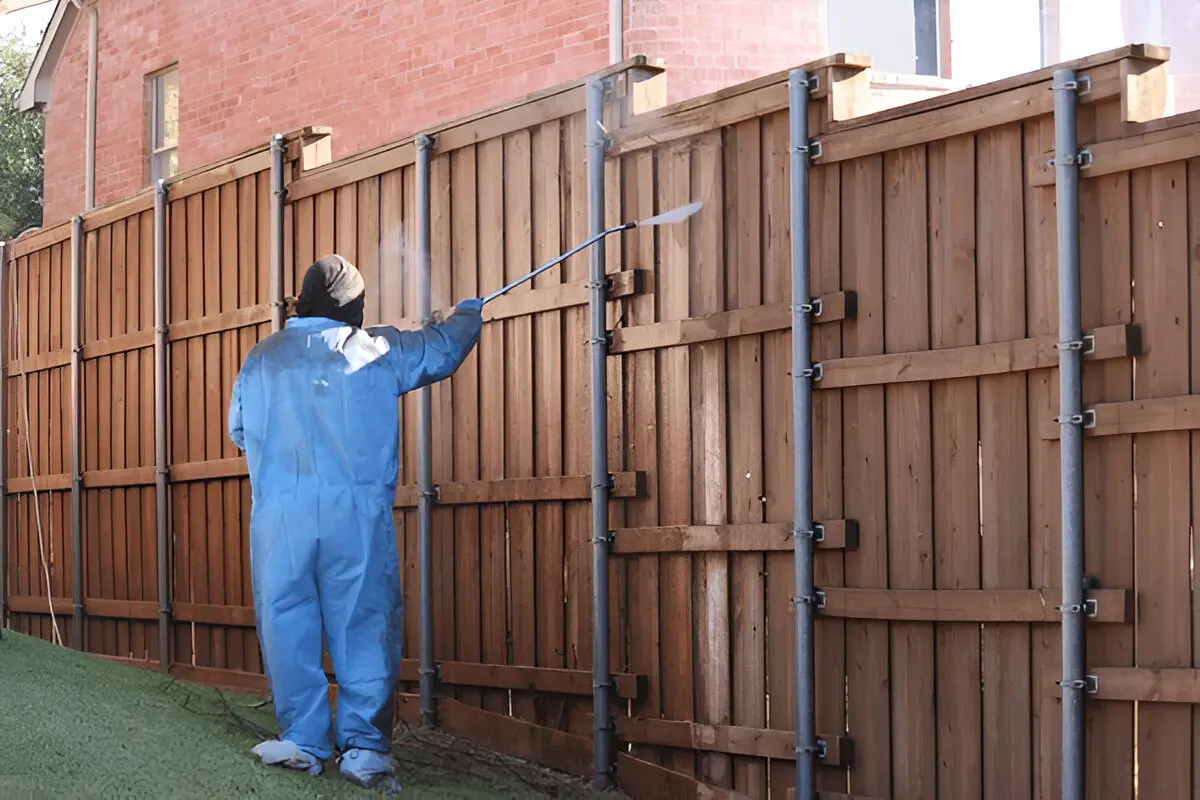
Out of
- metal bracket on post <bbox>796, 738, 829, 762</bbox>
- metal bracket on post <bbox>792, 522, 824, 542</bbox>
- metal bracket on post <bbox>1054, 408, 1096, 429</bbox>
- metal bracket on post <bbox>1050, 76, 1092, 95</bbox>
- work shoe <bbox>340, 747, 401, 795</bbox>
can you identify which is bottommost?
work shoe <bbox>340, 747, 401, 795</bbox>

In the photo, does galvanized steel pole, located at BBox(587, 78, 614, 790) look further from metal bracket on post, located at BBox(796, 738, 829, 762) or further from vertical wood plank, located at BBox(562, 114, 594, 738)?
metal bracket on post, located at BBox(796, 738, 829, 762)

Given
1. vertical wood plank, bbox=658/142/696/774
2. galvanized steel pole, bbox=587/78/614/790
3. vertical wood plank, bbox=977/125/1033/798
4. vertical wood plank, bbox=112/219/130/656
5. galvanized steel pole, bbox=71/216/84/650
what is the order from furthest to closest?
galvanized steel pole, bbox=71/216/84/650
vertical wood plank, bbox=112/219/130/656
galvanized steel pole, bbox=587/78/614/790
vertical wood plank, bbox=658/142/696/774
vertical wood plank, bbox=977/125/1033/798

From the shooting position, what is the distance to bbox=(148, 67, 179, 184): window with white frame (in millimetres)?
17750

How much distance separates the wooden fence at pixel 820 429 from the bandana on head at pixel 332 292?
1057 millimetres

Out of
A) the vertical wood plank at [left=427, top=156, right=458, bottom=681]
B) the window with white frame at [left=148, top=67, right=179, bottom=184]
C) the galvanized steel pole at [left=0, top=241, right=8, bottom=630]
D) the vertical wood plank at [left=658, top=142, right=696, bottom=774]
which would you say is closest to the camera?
the vertical wood plank at [left=658, top=142, right=696, bottom=774]

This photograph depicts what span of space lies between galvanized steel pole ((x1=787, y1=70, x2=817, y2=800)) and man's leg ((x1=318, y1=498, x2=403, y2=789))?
1.60 metres

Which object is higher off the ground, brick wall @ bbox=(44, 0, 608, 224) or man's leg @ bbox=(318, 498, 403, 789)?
brick wall @ bbox=(44, 0, 608, 224)

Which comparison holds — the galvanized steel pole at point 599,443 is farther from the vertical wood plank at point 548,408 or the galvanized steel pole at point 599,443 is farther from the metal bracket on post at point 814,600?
the metal bracket on post at point 814,600

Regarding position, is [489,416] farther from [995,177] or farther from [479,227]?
[995,177]

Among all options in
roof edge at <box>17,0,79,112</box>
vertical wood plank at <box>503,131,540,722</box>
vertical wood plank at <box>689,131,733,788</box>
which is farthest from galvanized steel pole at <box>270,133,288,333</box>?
roof edge at <box>17,0,79,112</box>

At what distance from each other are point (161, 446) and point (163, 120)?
8429 millimetres

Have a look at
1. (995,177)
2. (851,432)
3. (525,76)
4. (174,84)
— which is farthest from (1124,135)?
(174,84)

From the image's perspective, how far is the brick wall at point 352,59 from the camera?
42.3ft

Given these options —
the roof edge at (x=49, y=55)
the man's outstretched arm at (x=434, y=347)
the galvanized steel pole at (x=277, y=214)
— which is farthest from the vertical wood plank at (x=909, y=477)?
the roof edge at (x=49, y=55)
